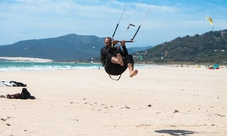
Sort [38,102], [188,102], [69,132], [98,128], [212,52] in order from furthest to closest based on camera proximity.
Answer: [212,52] < [188,102] < [38,102] < [98,128] < [69,132]

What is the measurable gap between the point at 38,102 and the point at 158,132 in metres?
5.80

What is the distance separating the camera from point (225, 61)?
130375 millimetres

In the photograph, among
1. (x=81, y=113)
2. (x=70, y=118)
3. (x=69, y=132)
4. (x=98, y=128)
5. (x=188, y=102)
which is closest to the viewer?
(x=69, y=132)

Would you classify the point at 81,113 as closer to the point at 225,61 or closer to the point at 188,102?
the point at 188,102

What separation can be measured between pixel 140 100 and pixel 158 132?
6988 mm

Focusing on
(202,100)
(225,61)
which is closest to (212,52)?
(225,61)

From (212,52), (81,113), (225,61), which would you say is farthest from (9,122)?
(212,52)

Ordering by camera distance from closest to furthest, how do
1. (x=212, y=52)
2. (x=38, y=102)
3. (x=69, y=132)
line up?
(x=69, y=132) → (x=38, y=102) → (x=212, y=52)

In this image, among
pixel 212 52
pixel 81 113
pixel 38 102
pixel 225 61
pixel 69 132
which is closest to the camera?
pixel 69 132

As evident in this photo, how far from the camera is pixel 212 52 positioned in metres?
188

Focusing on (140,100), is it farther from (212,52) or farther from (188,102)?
(212,52)

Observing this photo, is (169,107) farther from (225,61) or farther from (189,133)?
(225,61)

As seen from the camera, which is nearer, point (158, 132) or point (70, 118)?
point (158, 132)

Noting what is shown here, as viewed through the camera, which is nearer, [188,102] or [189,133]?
[189,133]
